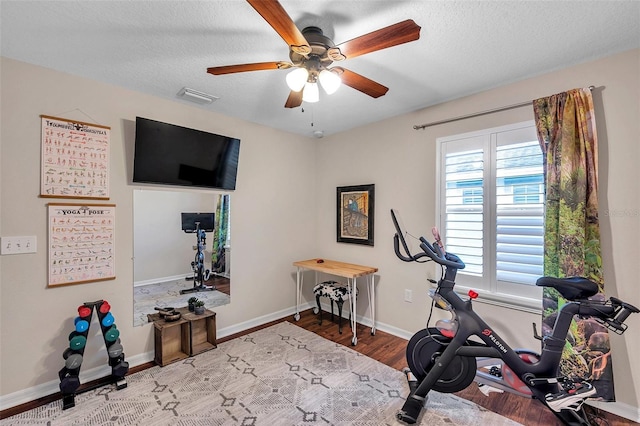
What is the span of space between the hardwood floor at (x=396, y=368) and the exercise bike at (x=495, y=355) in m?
0.16

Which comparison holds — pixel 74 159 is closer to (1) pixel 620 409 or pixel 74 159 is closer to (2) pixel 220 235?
(2) pixel 220 235

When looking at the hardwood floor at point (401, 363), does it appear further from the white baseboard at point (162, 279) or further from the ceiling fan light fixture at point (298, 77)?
the ceiling fan light fixture at point (298, 77)

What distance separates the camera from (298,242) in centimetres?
387

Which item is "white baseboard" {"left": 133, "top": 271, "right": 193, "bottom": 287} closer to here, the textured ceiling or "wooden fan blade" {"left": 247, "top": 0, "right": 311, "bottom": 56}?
the textured ceiling

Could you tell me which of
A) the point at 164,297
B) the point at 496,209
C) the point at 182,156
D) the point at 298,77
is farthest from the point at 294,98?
the point at 164,297

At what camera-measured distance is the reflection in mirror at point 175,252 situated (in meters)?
2.57

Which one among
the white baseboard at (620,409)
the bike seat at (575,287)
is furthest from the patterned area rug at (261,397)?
the bike seat at (575,287)

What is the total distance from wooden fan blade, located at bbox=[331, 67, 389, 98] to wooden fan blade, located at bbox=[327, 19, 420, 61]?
0.16 metres

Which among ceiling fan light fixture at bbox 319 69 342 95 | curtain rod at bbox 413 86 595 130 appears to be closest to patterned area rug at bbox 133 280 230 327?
ceiling fan light fixture at bbox 319 69 342 95

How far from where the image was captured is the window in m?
2.24

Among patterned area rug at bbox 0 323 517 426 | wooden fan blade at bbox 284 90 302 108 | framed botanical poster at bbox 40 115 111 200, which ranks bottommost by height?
patterned area rug at bbox 0 323 517 426

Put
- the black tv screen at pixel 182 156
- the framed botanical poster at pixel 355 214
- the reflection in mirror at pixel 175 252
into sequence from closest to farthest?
1. the black tv screen at pixel 182 156
2. the reflection in mirror at pixel 175 252
3. the framed botanical poster at pixel 355 214

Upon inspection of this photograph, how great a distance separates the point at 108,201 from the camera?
2.38 m

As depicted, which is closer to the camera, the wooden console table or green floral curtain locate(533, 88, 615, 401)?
green floral curtain locate(533, 88, 615, 401)
